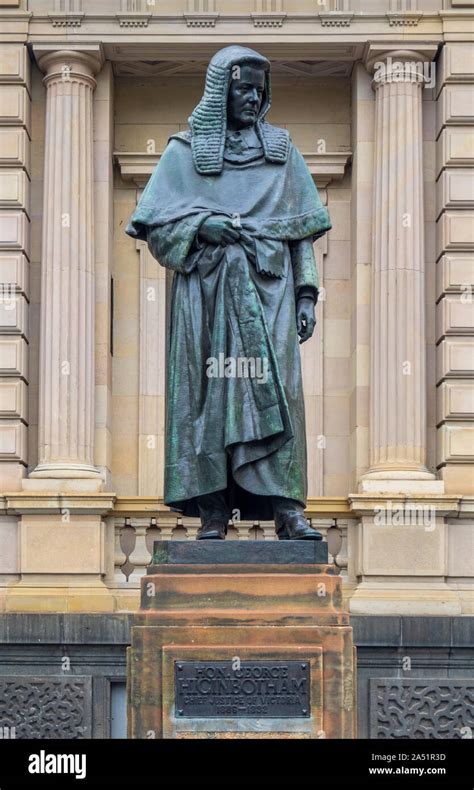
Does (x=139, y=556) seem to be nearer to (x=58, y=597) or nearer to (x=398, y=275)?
(x=58, y=597)

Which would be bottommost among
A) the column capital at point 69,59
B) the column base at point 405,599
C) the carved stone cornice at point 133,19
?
the column base at point 405,599

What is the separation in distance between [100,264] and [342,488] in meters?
4.07

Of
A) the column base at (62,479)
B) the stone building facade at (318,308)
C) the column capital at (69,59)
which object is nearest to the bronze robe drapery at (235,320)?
the stone building facade at (318,308)

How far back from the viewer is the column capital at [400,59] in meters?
25.2

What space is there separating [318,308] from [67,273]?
3.23m

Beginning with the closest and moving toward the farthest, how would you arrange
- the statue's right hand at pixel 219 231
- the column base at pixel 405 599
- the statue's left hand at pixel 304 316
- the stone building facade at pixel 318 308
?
the statue's right hand at pixel 219 231 → the statue's left hand at pixel 304 316 → the column base at pixel 405 599 → the stone building facade at pixel 318 308

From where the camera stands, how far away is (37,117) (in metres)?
25.6

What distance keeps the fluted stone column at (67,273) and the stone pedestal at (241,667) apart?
1223cm

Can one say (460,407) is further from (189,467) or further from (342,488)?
(189,467)

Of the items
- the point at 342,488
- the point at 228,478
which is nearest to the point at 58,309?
the point at 342,488

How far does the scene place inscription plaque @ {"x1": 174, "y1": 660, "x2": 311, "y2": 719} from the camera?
12.1m

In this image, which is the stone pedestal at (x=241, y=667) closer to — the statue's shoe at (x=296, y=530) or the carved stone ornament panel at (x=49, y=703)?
the statue's shoe at (x=296, y=530)

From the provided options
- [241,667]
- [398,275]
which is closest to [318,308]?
[398,275]

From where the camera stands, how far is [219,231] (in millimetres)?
12969
